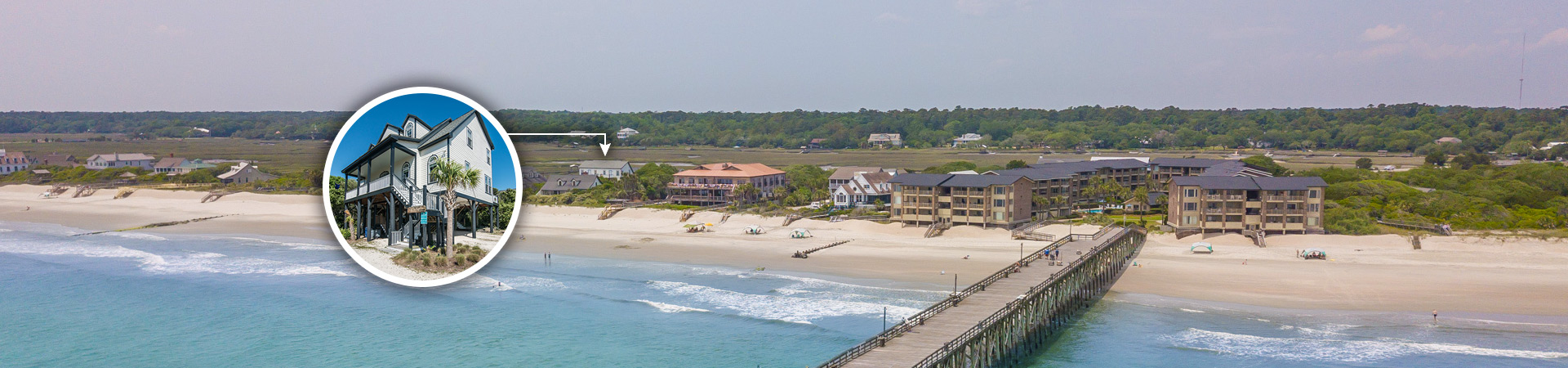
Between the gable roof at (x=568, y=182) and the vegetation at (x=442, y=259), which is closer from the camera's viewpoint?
the vegetation at (x=442, y=259)

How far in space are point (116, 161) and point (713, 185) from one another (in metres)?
69.0

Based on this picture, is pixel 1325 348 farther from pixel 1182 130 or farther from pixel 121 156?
pixel 1182 130

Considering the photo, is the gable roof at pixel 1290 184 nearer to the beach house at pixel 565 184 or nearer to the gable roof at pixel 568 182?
the beach house at pixel 565 184

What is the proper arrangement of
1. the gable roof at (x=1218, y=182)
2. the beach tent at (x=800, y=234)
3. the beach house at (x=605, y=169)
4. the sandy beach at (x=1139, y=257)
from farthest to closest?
the beach house at (x=605, y=169)
the beach tent at (x=800, y=234)
the gable roof at (x=1218, y=182)
the sandy beach at (x=1139, y=257)

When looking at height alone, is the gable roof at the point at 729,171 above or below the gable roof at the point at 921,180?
above

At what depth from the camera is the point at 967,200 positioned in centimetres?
6016

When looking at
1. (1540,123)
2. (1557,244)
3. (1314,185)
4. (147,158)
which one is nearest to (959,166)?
(1314,185)

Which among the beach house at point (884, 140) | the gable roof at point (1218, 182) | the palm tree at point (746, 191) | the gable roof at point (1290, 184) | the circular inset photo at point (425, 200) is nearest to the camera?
the circular inset photo at point (425, 200)

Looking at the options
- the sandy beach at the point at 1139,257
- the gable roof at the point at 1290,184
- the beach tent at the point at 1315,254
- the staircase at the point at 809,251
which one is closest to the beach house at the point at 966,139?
the sandy beach at the point at 1139,257

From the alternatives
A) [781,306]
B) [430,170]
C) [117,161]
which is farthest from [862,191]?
[117,161]

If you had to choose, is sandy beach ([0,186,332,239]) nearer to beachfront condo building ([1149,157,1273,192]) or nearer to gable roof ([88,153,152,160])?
gable roof ([88,153,152,160])

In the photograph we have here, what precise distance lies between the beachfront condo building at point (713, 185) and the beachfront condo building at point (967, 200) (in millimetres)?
19284

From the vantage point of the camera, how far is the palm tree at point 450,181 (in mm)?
4375

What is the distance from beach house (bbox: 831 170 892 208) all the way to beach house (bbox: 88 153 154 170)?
76909mm
